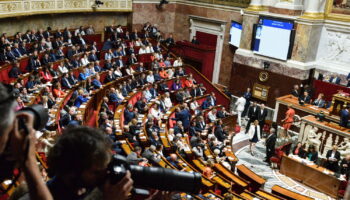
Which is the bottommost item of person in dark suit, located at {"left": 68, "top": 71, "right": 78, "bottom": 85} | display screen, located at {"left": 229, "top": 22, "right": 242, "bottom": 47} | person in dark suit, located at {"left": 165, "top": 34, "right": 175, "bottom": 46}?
person in dark suit, located at {"left": 68, "top": 71, "right": 78, "bottom": 85}

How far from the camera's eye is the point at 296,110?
11836 millimetres

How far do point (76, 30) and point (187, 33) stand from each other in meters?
5.72

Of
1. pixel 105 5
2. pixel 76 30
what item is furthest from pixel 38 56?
pixel 105 5

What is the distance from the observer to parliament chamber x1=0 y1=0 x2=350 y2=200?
809 centimetres

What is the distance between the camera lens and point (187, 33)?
56.7 ft

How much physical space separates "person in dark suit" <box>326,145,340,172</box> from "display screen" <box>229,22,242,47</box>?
22.8 feet

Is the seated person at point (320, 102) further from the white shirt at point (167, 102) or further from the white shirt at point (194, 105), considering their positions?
the white shirt at point (167, 102)

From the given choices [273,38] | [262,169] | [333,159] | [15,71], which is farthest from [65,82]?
[273,38]

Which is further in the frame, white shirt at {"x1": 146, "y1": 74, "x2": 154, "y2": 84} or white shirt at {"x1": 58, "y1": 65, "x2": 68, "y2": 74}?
white shirt at {"x1": 146, "y1": 74, "x2": 154, "y2": 84}

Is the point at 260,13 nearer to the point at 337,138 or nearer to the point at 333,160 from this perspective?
the point at 337,138

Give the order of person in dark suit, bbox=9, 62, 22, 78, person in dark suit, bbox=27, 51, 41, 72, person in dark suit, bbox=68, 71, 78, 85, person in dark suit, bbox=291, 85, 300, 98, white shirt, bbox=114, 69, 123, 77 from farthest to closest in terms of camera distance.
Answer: person in dark suit, bbox=291, 85, 300, 98, white shirt, bbox=114, 69, 123, 77, person in dark suit, bbox=68, 71, 78, 85, person in dark suit, bbox=27, 51, 41, 72, person in dark suit, bbox=9, 62, 22, 78

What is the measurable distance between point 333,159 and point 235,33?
302 inches

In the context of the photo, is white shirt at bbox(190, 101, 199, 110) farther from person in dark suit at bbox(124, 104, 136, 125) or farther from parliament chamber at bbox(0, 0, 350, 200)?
person in dark suit at bbox(124, 104, 136, 125)

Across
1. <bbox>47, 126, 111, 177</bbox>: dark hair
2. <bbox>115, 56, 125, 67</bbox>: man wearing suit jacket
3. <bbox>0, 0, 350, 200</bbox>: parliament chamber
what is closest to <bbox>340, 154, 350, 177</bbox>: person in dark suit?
<bbox>0, 0, 350, 200</bbox>: parliament chamber
